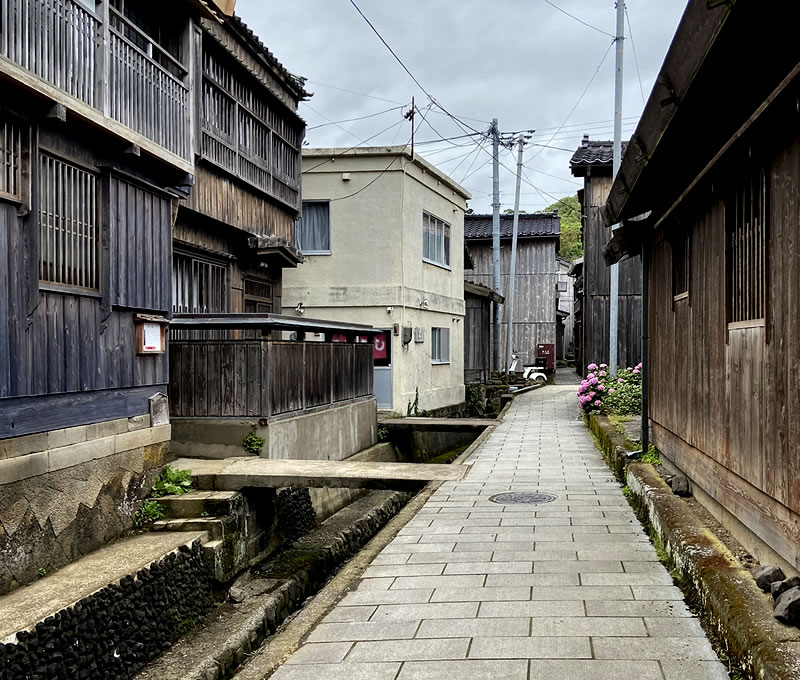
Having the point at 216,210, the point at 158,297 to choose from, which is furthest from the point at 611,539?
the point at 216,210

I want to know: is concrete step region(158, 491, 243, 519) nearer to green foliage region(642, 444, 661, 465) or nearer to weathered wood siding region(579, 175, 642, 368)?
green foliage region(642, 444, 661, 465)

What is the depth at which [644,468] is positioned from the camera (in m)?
9.62

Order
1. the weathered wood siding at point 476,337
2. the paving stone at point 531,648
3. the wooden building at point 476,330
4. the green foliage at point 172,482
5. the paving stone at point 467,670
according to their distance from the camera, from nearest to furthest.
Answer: the paving stone at point 467,670
the paving stone at point 531,648
the green foliage at point 172,482
the wooden building at point 476,330
the weathered wood siding at point 476,337

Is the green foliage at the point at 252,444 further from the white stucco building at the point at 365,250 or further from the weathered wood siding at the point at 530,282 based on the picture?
the weathered wood siding at the point at 530,282

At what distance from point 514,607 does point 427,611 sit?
2.08 feet

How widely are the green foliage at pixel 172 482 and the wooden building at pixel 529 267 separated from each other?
30793mm

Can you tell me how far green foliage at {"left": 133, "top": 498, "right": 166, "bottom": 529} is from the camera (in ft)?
31.6

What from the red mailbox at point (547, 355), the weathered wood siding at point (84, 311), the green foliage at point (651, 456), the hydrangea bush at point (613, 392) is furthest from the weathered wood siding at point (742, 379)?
the red mailbox at point (547, 355)

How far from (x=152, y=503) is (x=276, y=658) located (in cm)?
542

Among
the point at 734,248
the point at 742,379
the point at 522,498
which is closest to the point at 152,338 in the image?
the point at 522,498

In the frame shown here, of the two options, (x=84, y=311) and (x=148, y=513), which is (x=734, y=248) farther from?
(x=148, y=513)

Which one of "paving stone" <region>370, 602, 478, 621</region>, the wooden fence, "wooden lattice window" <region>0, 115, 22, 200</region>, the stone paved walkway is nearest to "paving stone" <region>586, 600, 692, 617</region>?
the stone paved walkway

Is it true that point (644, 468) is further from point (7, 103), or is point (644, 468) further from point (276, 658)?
point (7, 103)

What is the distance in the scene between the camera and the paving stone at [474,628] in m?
5.12
